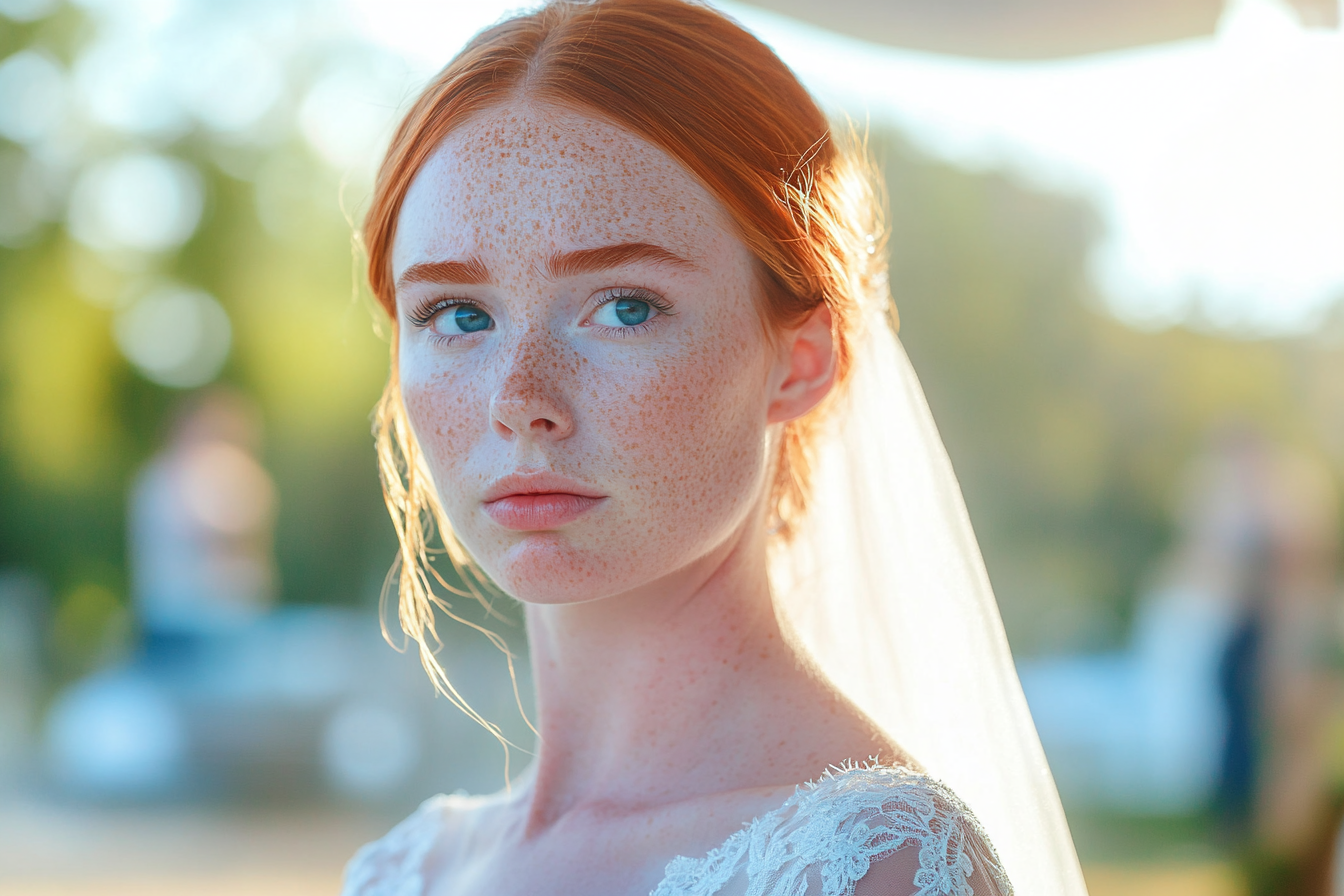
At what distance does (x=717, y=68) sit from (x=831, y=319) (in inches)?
11.1

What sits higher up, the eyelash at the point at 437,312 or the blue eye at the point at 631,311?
A: the eyelash at the point at 437,312

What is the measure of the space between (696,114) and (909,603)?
0.66 metres

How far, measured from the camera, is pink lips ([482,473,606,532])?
0.98 metres

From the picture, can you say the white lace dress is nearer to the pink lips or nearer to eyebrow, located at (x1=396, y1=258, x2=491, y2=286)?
the pink lips

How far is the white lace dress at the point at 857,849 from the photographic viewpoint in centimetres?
84

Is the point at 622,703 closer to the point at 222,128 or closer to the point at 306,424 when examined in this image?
the point at 306,424

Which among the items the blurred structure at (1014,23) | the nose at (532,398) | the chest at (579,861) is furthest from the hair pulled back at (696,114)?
the blurred structure at (1014,23)

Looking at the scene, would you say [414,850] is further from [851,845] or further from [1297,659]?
[1297,659]

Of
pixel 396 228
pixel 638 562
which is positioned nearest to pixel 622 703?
pixel 638 562

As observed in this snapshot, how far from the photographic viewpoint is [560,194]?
99 cm

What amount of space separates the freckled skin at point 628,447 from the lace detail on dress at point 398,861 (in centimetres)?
21

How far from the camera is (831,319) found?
116cm

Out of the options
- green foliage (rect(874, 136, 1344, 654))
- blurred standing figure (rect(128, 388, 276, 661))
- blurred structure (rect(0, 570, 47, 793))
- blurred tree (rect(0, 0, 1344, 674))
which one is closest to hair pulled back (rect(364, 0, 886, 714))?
green foliage (rect(874, 136, 1344, 654))

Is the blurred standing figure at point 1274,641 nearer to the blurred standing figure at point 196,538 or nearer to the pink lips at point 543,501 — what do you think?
the pink lips at point 543,501
